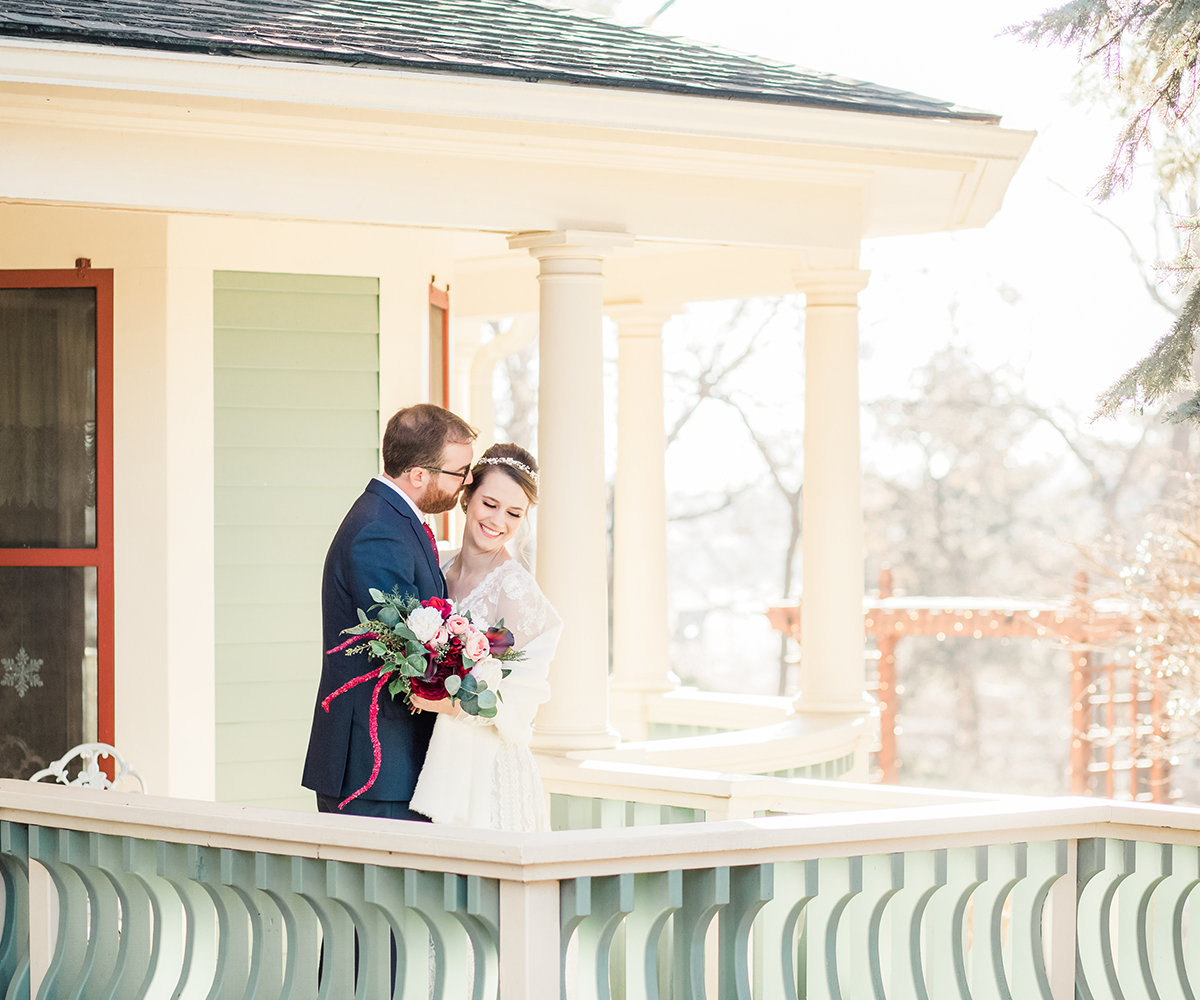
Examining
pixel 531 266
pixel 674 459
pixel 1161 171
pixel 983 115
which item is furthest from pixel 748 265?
pixel 674 459

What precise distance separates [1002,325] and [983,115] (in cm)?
2549

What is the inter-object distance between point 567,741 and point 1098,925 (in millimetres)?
2724

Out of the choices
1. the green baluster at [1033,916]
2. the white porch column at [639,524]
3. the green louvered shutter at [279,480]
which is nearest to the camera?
the green baluster at [1033,916]

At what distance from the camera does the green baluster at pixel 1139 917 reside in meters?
3.74

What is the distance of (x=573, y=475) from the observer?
6.09 metres

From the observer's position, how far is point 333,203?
570cm

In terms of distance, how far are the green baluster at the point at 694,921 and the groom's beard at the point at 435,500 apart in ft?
5.03

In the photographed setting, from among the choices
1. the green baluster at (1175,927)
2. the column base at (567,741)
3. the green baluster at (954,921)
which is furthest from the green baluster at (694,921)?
the column base at (567,741)

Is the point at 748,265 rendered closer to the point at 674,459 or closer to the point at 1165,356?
the point at 1165,356

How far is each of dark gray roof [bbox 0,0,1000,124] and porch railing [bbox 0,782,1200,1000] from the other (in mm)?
2870

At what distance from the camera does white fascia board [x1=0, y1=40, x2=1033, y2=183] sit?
503 cm

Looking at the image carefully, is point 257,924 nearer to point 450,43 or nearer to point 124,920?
point 124,920

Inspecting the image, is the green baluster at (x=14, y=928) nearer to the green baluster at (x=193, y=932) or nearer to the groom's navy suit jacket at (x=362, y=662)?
the green baluster at (x=193, y=932)

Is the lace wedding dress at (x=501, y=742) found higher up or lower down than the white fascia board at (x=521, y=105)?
lower down
